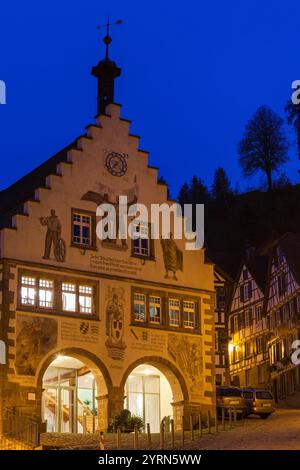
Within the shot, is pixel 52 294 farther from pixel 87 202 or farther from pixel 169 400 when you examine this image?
pixel 169 400

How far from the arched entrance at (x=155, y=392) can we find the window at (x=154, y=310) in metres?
1.82

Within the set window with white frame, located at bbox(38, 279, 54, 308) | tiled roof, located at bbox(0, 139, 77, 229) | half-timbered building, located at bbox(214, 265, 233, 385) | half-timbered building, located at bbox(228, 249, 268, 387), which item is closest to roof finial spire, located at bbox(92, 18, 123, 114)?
tiled roof, located at bbox(0, 139, 77, 229)

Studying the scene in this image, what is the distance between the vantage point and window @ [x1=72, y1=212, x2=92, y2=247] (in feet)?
155

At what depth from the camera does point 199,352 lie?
49.2m

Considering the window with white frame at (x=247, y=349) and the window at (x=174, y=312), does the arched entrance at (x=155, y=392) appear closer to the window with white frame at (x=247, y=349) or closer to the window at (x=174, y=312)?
the window at (x=174, y=312)

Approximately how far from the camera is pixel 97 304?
46906 millimetres

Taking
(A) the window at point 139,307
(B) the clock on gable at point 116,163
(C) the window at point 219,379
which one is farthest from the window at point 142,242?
(C) the window at point 219,379

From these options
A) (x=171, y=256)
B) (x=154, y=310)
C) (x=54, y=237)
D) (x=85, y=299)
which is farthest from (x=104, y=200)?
(x=154, y=310)

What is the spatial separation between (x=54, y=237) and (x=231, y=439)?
12.7 meters

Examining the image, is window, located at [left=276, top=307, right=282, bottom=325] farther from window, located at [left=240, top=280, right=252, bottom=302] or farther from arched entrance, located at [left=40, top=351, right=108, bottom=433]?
arched entrance, located at [left=40, top=351, right=108, bottom=433]

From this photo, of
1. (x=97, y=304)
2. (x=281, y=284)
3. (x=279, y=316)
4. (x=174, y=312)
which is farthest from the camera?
(x=279, y=316)

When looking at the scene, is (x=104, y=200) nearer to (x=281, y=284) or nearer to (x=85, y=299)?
(x=85, y=299)

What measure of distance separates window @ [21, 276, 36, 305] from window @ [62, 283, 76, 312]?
4.91 ft
